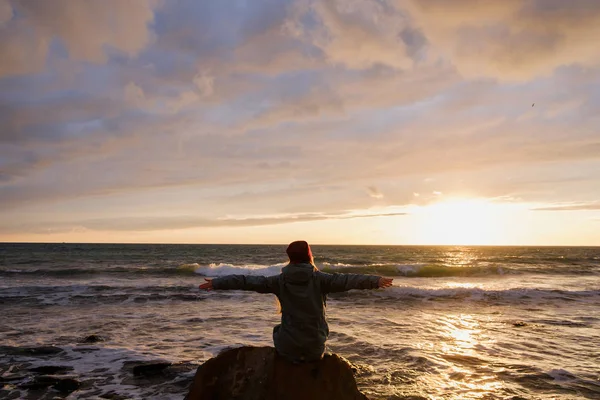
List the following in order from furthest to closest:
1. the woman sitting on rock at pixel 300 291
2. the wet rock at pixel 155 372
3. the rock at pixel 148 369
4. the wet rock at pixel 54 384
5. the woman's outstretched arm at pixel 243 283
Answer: the rock at pixel 148 369
the wet rock at pixel 155 372
the wet rock at pixel 54 384
the woman sitting on rock at pixel 300 291
the woman's outstretched arm at pixel 243 283

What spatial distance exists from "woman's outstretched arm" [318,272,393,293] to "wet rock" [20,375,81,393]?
22.5ft

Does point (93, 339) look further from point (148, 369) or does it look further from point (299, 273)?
point (299, 273)

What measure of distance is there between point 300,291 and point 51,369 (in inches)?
320

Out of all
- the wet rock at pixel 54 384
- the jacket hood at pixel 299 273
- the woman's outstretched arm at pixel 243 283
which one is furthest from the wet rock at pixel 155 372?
the jacket hood at pixel 299 273

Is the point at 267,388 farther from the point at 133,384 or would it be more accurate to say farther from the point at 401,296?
the point at 401,296

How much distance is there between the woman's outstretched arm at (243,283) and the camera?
16.4 feet

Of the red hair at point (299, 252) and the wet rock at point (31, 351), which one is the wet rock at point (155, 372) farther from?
the red hair at point (299, 252)

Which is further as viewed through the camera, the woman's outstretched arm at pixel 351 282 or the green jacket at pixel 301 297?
the green jacket at pixel 301 297

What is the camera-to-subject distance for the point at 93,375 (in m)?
9.77

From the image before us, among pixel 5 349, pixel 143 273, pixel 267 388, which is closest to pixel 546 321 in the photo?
pixel 267 388

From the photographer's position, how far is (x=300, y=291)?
5.18 meters

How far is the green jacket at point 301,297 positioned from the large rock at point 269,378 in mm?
229

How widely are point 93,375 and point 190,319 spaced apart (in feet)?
22.7

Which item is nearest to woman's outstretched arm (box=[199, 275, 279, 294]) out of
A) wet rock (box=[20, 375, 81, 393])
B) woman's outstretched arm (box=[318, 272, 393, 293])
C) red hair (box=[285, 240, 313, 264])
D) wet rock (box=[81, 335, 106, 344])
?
red hair (box=[285, 240, 313, 264])
